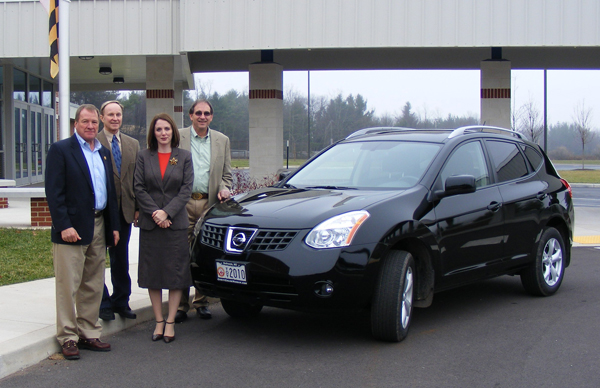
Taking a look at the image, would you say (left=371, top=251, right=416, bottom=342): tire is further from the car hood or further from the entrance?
the entrance

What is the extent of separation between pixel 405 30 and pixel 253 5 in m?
3.90

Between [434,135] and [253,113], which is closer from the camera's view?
[434,135]

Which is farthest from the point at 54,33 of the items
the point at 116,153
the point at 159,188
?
the point at 159,188

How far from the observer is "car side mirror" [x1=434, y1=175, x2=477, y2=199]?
5652 mm

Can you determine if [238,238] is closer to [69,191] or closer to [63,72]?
[69,191]

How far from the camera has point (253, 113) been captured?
Answer: 18.9 metres

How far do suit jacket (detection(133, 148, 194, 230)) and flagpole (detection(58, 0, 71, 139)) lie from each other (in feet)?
10.9

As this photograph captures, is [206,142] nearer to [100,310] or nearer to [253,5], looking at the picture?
[100,310]

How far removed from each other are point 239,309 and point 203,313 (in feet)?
1.23

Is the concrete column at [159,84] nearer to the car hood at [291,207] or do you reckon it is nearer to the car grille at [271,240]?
the car hood at [291,207]

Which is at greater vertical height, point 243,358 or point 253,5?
point 253,5

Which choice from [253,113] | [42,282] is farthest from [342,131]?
[42,282]

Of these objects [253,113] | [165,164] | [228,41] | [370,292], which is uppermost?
[228,41]

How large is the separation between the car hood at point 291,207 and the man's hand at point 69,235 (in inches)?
44.4
